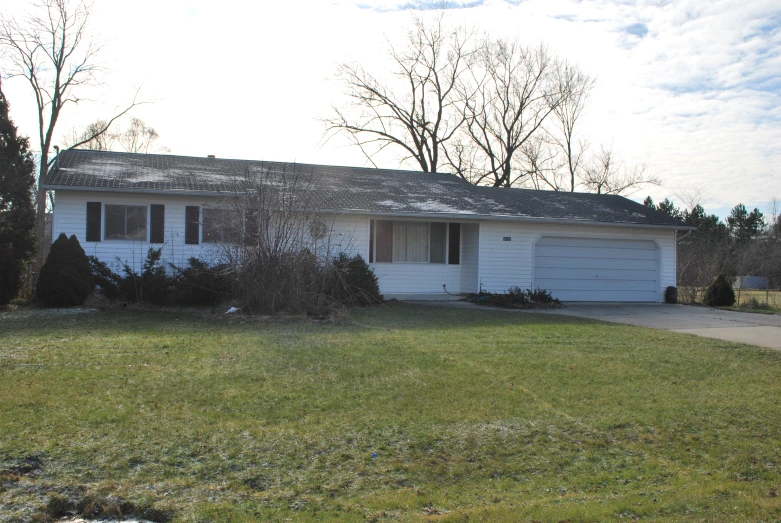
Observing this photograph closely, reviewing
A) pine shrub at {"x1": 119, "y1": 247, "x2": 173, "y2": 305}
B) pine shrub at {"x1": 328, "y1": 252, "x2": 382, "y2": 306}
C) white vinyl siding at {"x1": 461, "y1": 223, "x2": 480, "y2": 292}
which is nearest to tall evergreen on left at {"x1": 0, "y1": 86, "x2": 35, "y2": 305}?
pine shrub at {"x1": 119, "y1": 247, "x2": 173, "y2": 305}

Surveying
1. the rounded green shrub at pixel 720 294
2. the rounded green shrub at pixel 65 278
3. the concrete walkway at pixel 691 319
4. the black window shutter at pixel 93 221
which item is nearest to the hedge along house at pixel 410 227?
the black window shutter at pixel 93 221

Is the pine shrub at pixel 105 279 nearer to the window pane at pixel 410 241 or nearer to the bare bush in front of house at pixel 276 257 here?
the bare bush in front of house at pixel 276 257

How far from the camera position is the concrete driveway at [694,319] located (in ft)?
38.2

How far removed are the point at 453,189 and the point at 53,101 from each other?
18.2m

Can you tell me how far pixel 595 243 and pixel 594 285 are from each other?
130 centimetres

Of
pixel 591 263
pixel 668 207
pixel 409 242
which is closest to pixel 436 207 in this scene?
pixel 409 242

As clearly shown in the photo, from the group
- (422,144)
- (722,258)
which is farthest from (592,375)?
(422,144)

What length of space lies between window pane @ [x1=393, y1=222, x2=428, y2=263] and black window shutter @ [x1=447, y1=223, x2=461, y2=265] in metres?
0.70

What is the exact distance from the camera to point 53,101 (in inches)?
1097

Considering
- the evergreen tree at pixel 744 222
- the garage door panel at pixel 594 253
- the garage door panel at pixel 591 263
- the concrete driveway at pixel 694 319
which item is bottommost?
the concrete driveway at pixel 694 319

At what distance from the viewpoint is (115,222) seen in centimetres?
1645

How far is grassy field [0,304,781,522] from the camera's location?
4203mm

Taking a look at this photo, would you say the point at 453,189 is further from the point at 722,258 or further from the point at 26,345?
the point at 26,345

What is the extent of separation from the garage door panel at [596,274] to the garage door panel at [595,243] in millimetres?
735
